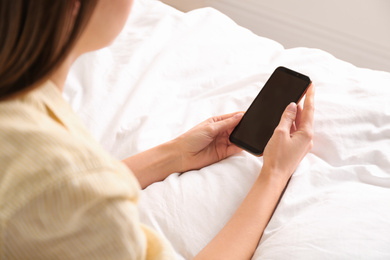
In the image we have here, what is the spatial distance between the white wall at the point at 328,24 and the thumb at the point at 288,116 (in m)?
1.01

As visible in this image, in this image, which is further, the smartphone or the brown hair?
the smartphone

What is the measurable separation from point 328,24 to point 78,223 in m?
1.58

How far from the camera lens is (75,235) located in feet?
1.61

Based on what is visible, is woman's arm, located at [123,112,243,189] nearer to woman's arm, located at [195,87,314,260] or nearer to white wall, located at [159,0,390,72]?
woman's arm, located at [195,87,314,260]

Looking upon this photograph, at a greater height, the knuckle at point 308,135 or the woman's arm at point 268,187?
the knuckle at point 308,135

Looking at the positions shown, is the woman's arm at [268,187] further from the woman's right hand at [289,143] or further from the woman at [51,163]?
the woman at [51,163]

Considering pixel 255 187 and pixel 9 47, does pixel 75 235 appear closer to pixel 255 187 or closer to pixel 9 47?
pixel 9 47

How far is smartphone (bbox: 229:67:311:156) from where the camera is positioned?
928 millimetres

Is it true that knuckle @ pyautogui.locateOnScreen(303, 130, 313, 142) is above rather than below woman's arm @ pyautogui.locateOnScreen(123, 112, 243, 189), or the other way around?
above

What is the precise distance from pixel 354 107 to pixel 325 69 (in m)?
0.19

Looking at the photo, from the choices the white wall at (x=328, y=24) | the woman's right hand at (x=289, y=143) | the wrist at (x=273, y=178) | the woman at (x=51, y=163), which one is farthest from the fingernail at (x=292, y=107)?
the white wall at (x=328, y=24)

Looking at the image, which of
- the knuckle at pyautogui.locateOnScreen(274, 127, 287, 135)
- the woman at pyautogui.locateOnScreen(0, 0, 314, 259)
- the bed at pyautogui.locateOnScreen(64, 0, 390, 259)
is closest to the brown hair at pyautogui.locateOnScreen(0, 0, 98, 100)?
the woman at pyautogui.locateOnScreen(0, 0, 314, 259)

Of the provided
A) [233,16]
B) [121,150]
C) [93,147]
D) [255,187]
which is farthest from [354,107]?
[233,16]

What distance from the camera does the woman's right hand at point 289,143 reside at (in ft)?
2.76
